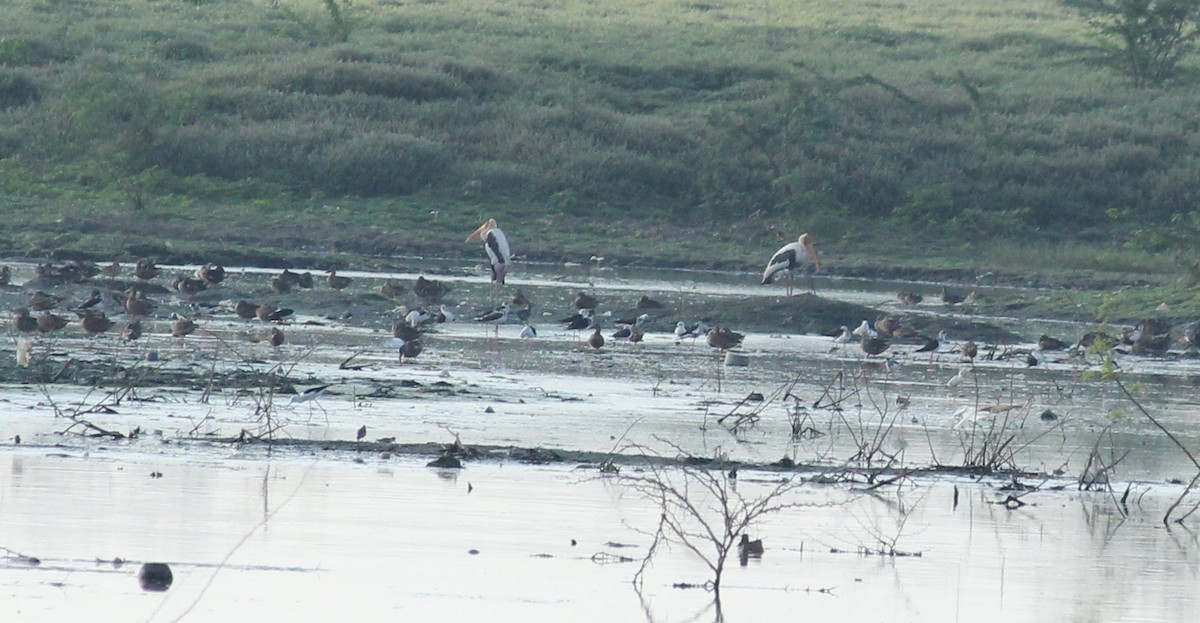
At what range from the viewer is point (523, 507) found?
8453mm

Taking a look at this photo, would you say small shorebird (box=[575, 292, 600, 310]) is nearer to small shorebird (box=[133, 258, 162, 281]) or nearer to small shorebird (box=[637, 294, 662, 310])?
small shorebird (box=[637, 294, 662, 310])

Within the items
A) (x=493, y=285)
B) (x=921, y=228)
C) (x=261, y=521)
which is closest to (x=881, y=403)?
(x=261, y=521)

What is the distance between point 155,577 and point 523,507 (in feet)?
6.91

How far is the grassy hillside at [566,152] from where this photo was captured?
90.8 feet

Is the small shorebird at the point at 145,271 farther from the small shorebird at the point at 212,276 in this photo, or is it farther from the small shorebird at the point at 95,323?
the small shorebird at the point at 95,323

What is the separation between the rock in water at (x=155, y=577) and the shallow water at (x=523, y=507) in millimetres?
45

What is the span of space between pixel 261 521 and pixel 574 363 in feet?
25.3

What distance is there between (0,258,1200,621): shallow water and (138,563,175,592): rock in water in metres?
0.05

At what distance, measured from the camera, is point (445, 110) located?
111 feet

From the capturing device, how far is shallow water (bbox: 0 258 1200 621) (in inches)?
268

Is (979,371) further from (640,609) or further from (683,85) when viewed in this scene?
(683,85)

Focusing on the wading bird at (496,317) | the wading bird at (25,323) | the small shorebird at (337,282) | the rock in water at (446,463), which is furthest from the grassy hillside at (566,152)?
the rock in water at (446,463)

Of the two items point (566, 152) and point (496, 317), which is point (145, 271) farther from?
point (566, 152)

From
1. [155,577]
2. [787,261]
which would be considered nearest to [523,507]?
[155,577]
